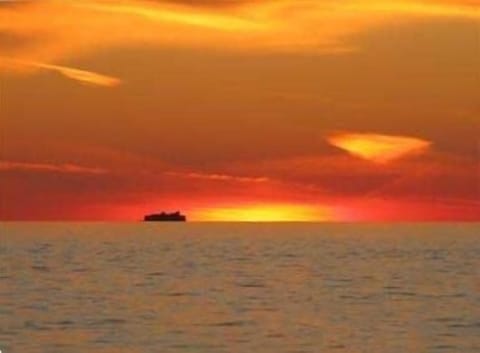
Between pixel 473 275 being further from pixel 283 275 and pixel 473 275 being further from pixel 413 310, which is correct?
pixel 413 310

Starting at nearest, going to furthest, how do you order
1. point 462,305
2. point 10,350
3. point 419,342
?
point 10,350, point 419,342, point 462,305

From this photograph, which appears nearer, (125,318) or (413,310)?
(125,318)

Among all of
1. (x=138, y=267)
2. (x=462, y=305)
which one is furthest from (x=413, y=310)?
(x=138, y=267)

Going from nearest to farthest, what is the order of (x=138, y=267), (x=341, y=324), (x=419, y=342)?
(x=419, y=342) → (x=341, y=324) → (x=138, y=267)

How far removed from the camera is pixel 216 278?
199ft

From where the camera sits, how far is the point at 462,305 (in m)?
44.6

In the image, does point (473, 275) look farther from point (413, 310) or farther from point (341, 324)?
point (341, 324)

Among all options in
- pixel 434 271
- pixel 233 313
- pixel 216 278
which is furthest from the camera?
pixel 434 271

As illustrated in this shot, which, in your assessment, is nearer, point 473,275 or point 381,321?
point 381,321

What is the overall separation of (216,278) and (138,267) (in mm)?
11393

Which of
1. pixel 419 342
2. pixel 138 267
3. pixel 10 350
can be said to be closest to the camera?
pixel 10 350

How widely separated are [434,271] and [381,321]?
1137 inches

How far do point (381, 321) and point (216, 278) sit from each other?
22.8 meters

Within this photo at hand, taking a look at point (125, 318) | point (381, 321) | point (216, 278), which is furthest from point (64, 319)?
point (216, 278)
